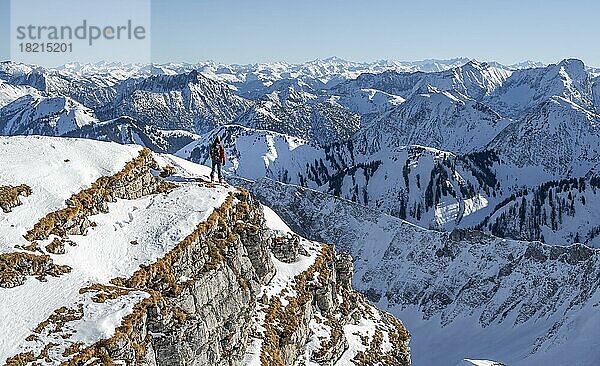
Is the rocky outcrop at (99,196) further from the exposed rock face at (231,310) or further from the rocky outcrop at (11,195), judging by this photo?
the exposed rock face at (231,310)

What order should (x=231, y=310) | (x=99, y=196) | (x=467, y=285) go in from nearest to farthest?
(x=99, y=196), (x=231, y=310), (x=467, y=285)

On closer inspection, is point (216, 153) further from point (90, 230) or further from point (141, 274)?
point (141, 274)

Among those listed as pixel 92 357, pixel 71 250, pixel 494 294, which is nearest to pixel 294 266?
pixel 71 250

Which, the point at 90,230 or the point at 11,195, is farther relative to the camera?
the point at 90,230

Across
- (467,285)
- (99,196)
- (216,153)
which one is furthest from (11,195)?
(467,285)

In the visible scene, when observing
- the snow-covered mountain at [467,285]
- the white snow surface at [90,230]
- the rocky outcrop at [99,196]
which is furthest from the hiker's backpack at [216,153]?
the snow-covered mountain at [467,285]

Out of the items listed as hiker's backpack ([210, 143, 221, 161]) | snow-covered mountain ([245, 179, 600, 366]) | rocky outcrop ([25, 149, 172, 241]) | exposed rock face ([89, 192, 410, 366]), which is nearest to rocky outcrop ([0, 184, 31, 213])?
rocky outcrop ([25, 149, 172, 241])

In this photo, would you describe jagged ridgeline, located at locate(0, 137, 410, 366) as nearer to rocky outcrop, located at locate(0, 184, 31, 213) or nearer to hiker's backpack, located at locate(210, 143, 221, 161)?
rocky outcrop, located at locate(0, 184, 31, 213)
